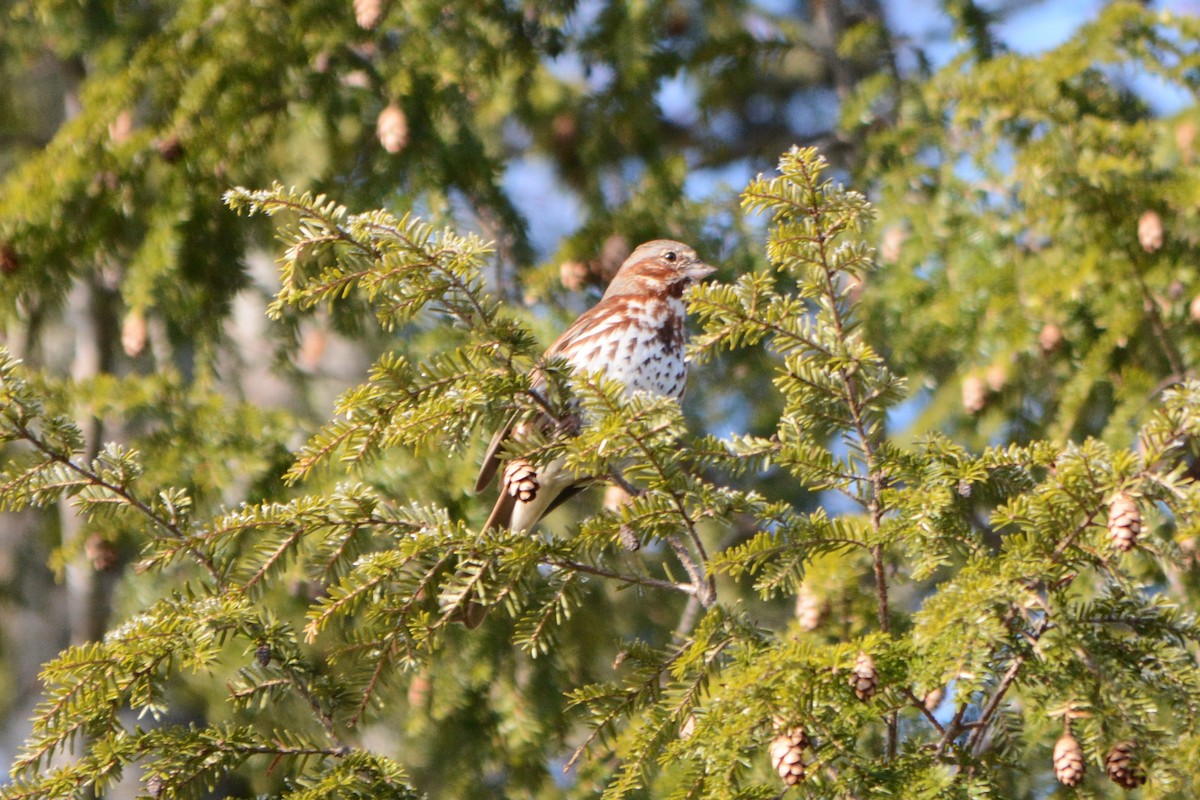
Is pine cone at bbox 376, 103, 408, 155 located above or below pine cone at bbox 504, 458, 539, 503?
above

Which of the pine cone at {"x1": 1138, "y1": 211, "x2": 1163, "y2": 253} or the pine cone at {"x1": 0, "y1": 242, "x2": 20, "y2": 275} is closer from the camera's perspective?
the pine cone at {"x1": 1138, "y1": 211, "x2": 1163, "y2": 253}

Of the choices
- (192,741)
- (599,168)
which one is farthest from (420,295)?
(599,168)

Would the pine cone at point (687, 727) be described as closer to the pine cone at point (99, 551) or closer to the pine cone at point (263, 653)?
the pine cone at point (263, 653)

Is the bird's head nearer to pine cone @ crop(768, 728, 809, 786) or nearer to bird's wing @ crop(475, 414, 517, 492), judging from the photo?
bird's wing @ crop(475, 414, 517, 492)

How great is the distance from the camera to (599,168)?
225 inches

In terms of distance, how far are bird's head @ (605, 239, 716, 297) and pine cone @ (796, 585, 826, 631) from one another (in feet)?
3.55

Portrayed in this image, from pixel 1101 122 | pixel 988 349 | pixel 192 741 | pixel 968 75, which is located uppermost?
pixel 968 75

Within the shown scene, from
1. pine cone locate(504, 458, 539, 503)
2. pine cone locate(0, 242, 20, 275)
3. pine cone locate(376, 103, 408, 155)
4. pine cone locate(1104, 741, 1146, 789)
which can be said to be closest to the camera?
pine cone locate(1104, 741, 1146, 789)

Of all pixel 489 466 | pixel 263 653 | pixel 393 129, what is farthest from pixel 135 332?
pixel 263 653

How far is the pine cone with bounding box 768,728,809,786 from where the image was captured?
2027 millimetres

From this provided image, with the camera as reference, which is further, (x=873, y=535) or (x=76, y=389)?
(x=76, y=389)

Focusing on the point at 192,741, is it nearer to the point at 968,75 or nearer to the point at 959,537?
the point at 959,537

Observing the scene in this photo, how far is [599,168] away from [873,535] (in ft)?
12.3

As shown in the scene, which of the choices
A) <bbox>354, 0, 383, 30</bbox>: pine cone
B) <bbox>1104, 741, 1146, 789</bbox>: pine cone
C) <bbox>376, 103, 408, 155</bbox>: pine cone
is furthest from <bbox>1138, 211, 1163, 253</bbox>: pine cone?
<bbox>354, 0, 383, 30</bbox>: pine cone
